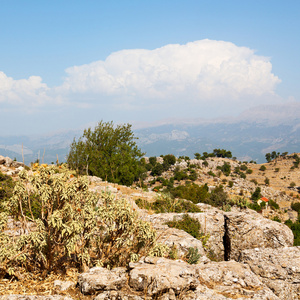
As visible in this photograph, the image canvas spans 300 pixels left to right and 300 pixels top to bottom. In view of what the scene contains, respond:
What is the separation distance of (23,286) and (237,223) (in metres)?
8.83

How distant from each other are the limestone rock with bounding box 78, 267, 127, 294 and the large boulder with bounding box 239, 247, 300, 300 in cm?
451

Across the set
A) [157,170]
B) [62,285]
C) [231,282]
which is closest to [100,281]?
[62,285]

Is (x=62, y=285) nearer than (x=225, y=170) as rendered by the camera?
Yes

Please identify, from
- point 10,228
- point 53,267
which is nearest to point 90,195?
point 53,267

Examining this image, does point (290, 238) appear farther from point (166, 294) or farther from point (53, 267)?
point (53, 267)

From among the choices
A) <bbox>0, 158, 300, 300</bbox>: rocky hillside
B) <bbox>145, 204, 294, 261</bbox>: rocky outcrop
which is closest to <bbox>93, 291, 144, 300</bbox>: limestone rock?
<bbox>0, 158, 300, 300</bbox>: rocky hillside

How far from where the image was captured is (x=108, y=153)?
33844 millimetres

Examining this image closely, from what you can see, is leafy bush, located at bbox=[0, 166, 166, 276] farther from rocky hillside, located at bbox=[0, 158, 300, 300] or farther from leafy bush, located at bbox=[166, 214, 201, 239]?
leafy bush, located at bbox=[166, 214, 201, 239]

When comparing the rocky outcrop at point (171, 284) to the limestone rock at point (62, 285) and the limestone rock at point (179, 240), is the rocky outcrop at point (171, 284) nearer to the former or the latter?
the limestone rock at point (62, 285)

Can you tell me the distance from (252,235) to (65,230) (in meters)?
8.32

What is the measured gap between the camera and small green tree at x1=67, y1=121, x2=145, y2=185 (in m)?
30.2

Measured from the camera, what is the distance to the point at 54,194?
6047 millimetres

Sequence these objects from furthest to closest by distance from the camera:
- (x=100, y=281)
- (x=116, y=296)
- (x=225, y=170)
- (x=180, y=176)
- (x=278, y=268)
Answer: (x=225, y=170), (x=180, y=176), (x=278, y=268), (x=100, y=281), (x=116, y=296)

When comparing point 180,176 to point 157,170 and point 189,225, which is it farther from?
point 189,225
